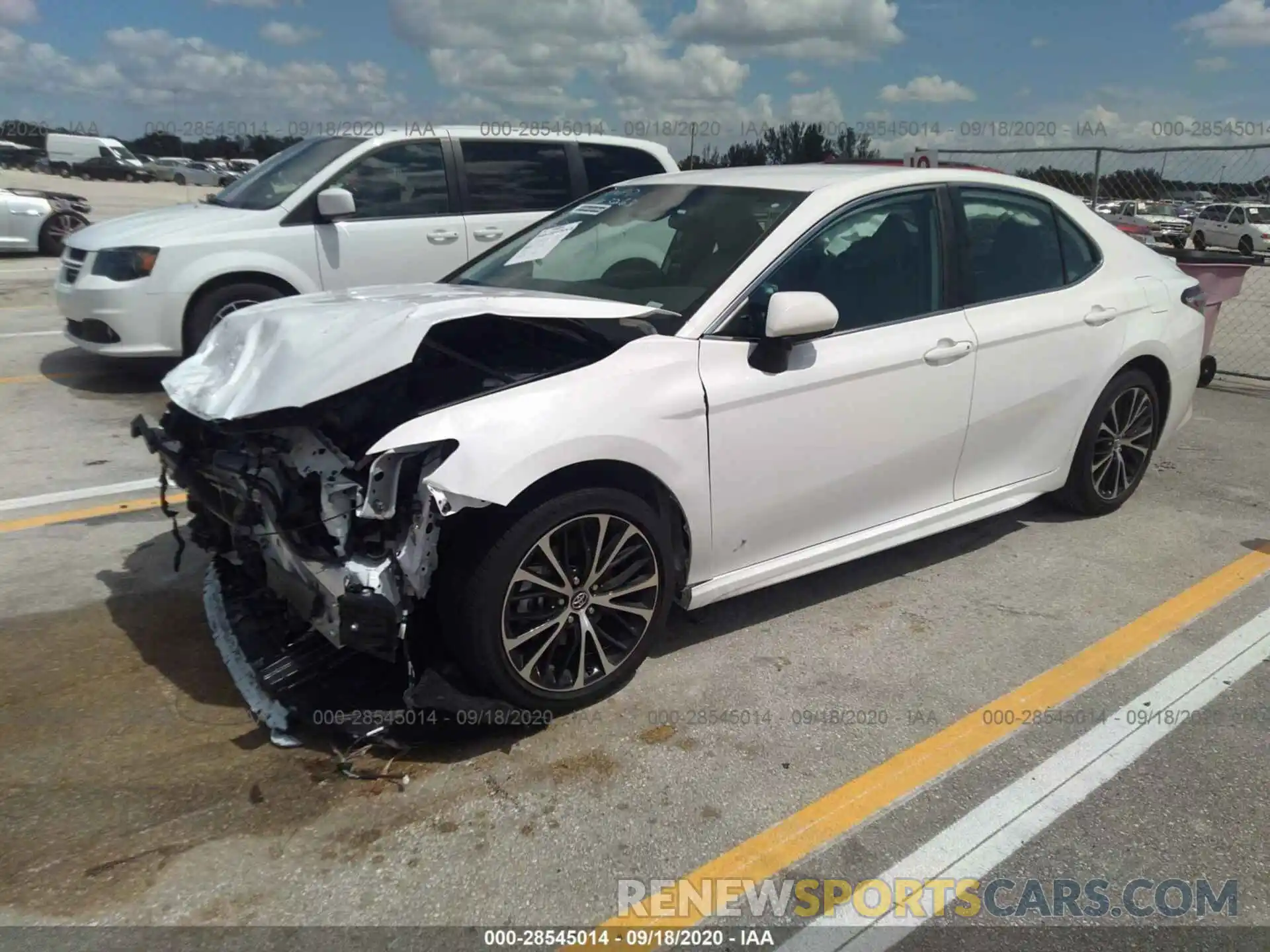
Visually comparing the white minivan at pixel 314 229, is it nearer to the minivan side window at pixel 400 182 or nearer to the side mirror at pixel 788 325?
the minivan side window at pixel 400 182

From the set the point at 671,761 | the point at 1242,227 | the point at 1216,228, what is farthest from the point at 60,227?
the point at 1242,227

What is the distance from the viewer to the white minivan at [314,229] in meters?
7.12

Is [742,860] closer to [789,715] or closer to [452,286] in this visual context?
[789,715]

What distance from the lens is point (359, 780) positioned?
290 cm

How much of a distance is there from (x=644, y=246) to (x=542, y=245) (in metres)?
0.59

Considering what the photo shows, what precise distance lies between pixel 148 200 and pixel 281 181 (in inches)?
1014

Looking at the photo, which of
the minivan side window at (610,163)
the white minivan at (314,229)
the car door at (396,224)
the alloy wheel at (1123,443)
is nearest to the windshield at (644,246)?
the alloy wheel at (1123,443)

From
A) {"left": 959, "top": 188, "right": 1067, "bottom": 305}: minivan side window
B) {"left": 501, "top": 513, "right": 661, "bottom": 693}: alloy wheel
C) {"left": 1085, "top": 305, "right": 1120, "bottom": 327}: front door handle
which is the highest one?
{"left": 959, "top": 188, "right": 1067, "bottom": 305}: minivan side window

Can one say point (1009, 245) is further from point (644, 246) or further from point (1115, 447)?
point (644, 246)

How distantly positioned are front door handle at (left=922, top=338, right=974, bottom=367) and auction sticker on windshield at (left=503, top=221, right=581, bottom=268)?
165cm

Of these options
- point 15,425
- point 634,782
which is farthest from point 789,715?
point 15,425

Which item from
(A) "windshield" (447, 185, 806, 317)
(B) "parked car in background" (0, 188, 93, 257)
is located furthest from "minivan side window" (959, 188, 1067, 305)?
(B) "parked car in background" (0, 188, 93, 257)

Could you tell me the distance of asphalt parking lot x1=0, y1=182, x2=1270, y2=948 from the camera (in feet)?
8.30

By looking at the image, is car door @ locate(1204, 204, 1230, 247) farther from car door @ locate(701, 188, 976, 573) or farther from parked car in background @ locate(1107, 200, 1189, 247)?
car door @ locate(701, 188, 976, 573)
